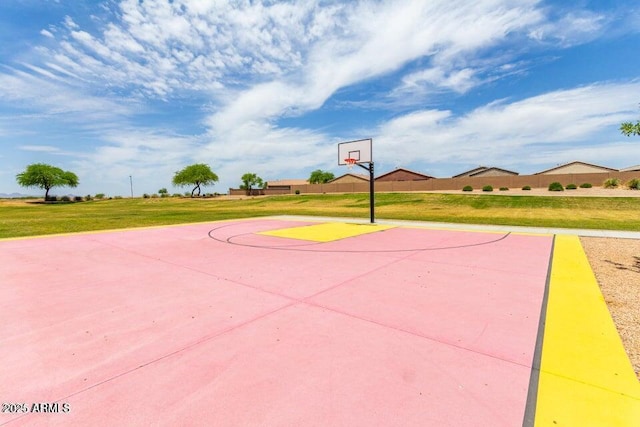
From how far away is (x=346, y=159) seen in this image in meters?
18.3

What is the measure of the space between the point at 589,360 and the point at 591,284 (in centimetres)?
342

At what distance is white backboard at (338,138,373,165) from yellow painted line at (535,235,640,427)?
42.4 ft

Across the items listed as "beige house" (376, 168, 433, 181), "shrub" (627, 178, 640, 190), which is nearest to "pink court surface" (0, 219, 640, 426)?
"shrub" (627, 178, 640, 190)

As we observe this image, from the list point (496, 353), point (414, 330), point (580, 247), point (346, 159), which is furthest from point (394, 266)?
point (346, 159)

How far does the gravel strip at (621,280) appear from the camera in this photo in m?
3.79

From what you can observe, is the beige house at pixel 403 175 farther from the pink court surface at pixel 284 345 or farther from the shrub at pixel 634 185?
the pink court surface at pixel 284 345

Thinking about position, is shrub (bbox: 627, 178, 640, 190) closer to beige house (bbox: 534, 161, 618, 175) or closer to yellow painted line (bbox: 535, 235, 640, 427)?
beige house (bbox: 534, 161, 618, 175)

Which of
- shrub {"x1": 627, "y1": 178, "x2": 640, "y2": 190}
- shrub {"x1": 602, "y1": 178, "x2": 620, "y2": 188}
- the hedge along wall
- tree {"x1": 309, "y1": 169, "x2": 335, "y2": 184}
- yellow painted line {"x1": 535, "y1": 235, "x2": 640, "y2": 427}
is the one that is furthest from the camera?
tree {"x1": 309, "y1": 169, "x2": 335, "y2": 184}

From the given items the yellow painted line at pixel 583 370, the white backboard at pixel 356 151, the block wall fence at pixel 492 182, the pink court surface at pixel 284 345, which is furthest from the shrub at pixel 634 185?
the yellow painted line at pixel 583 370

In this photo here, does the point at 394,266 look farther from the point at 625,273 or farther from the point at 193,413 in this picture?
the point at 193,413

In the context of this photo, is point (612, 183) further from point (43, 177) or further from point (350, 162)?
point (43, 177)

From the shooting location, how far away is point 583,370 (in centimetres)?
308

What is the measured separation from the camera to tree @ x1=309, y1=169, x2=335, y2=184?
95812mm

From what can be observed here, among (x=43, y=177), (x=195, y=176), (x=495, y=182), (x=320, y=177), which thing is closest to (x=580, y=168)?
(x=495, y=182)
